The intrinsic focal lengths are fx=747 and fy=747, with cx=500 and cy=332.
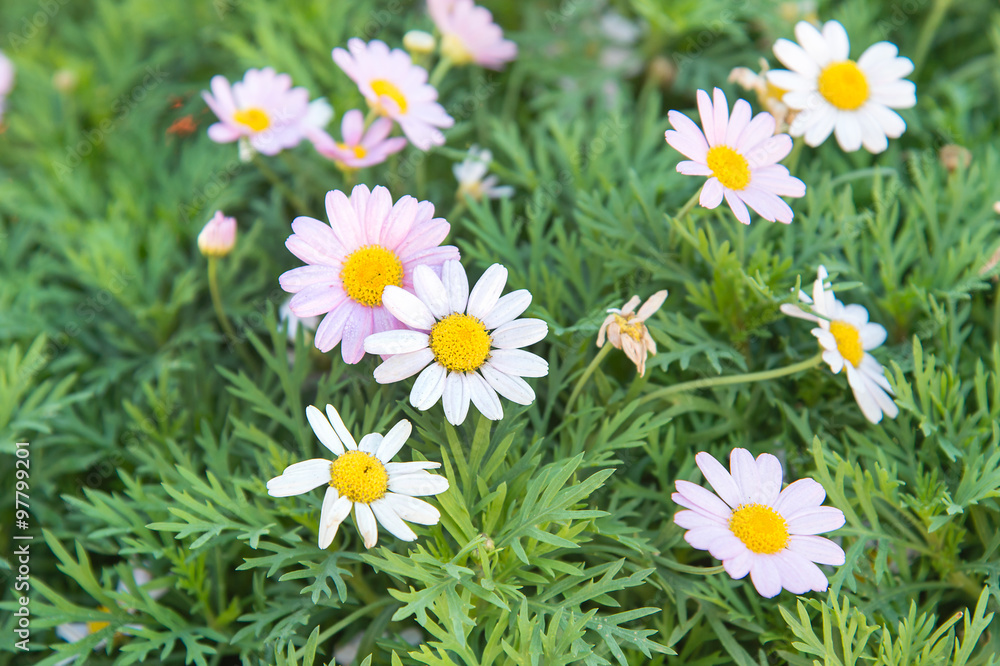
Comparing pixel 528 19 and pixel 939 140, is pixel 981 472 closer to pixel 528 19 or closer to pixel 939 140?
pixel 939 140

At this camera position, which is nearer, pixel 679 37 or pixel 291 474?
pixel 291 474

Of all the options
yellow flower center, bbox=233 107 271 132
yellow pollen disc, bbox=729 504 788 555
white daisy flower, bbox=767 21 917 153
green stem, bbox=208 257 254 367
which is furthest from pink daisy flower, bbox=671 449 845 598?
yellow flower center, bbox=233 107 271 132

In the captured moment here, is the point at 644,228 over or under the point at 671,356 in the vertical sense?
over

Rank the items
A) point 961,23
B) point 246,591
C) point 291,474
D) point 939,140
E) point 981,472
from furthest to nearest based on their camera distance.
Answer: point 961,23
point 939,140
point 246,591
point 981,472
point 291,474

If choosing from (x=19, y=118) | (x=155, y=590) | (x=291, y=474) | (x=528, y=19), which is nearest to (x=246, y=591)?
(x=155, y=590)

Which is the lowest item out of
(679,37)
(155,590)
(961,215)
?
(155,590)

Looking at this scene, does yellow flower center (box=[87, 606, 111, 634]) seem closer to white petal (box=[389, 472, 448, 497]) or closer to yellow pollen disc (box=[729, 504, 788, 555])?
white petal (box=[389, 472, 448, 497])
